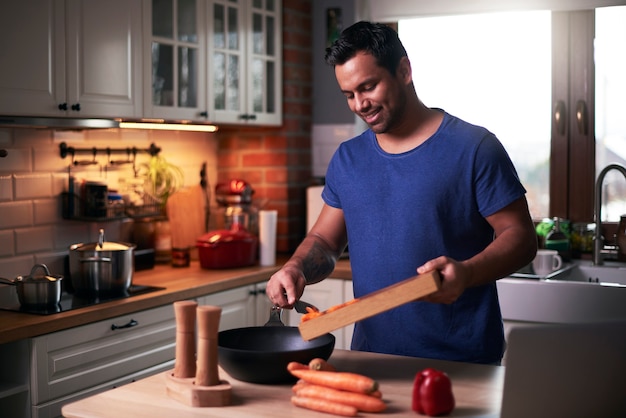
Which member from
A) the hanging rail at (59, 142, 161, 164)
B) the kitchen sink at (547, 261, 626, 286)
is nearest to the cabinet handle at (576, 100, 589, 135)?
the kitchen sink at (547, 261, 626, 286)

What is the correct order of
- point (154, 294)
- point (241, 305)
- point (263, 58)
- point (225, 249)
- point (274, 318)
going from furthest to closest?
point (263, 58) → point (225, 249) → point (241, 305) → point (154, 294) → point (274, 318)

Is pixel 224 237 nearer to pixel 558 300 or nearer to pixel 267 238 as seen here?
pixel 267 238

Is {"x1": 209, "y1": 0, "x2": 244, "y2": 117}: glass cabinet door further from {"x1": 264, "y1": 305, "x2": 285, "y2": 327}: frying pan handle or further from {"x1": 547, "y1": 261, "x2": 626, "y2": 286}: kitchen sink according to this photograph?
{"x1": 264, "y1": 305, "x2": 285, "y2": 327}: frying pan handle

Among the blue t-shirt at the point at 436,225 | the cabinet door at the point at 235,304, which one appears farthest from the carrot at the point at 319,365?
the cabinet door at the point at 235,304

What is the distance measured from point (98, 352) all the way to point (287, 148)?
5.76 ft

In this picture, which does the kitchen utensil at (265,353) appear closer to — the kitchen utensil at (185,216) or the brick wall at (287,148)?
the kitchen utensil at (185,216)

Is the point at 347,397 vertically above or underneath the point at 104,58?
underneath

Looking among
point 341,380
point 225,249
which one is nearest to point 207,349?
point 341,380

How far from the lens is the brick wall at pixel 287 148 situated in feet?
14.6

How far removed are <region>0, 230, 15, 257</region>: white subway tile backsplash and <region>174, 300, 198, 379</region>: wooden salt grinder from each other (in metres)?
1.69

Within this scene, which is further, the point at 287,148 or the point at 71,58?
the point at 287,148

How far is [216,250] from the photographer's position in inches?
154

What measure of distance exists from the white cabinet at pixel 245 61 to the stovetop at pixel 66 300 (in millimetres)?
1001

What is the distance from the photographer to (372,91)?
230cm
